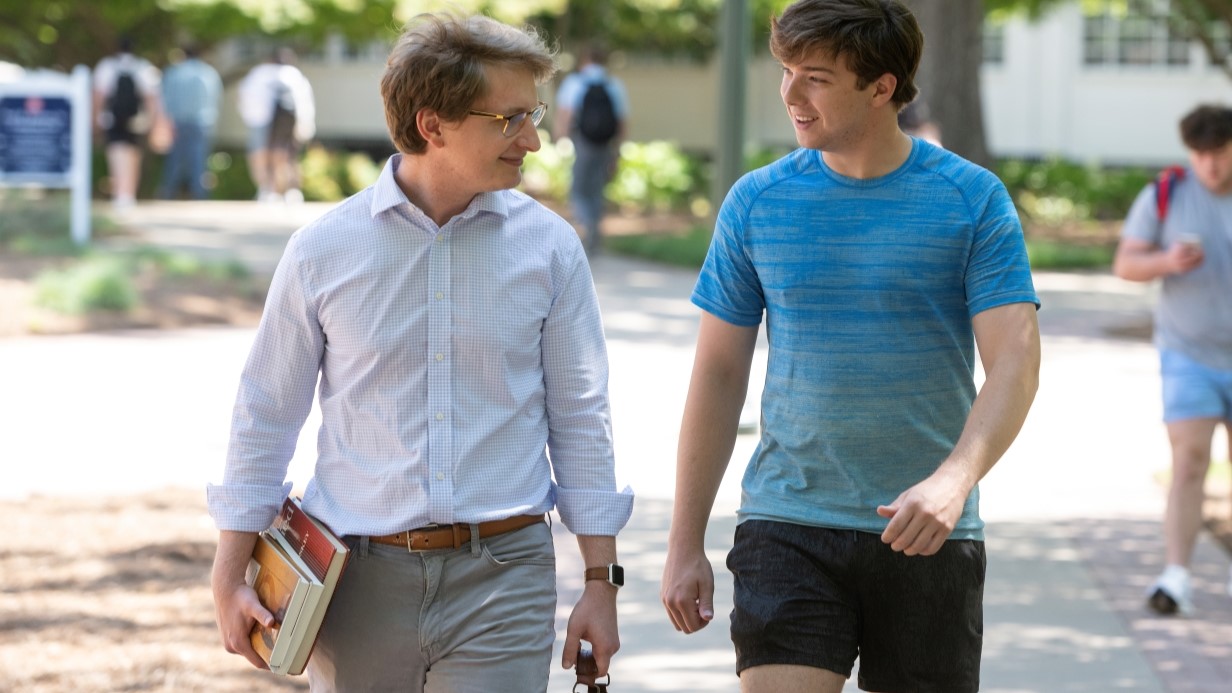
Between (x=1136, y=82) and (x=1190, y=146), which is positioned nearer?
(x=1190, y=146)

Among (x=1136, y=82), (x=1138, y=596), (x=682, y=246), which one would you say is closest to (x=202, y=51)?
(x=682, y=246)

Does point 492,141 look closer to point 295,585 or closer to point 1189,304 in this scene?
point 295,585

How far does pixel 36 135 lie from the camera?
55.0 ft

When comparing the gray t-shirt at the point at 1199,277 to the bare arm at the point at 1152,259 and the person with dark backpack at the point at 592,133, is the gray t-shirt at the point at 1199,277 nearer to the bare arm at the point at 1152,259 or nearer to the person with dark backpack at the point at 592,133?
the bare arm at the point at 1152,259

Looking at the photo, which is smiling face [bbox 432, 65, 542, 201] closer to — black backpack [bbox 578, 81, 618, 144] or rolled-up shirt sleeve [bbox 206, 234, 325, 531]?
rolled-up shirt sleeve [bbox 206, 234, 325, 531]

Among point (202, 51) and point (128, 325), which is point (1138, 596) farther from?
point (202, 51)

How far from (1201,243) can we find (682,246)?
12.5m

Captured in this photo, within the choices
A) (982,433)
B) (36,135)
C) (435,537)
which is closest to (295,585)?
(435,537)

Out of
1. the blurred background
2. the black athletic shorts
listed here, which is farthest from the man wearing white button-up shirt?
the blurred background

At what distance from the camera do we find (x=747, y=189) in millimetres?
3377

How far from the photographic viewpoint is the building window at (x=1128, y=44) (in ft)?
105

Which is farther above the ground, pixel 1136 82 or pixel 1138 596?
pixel 1136 82

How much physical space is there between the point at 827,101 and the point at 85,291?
35.5 ft

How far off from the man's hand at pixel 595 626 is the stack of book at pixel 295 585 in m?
0.44
